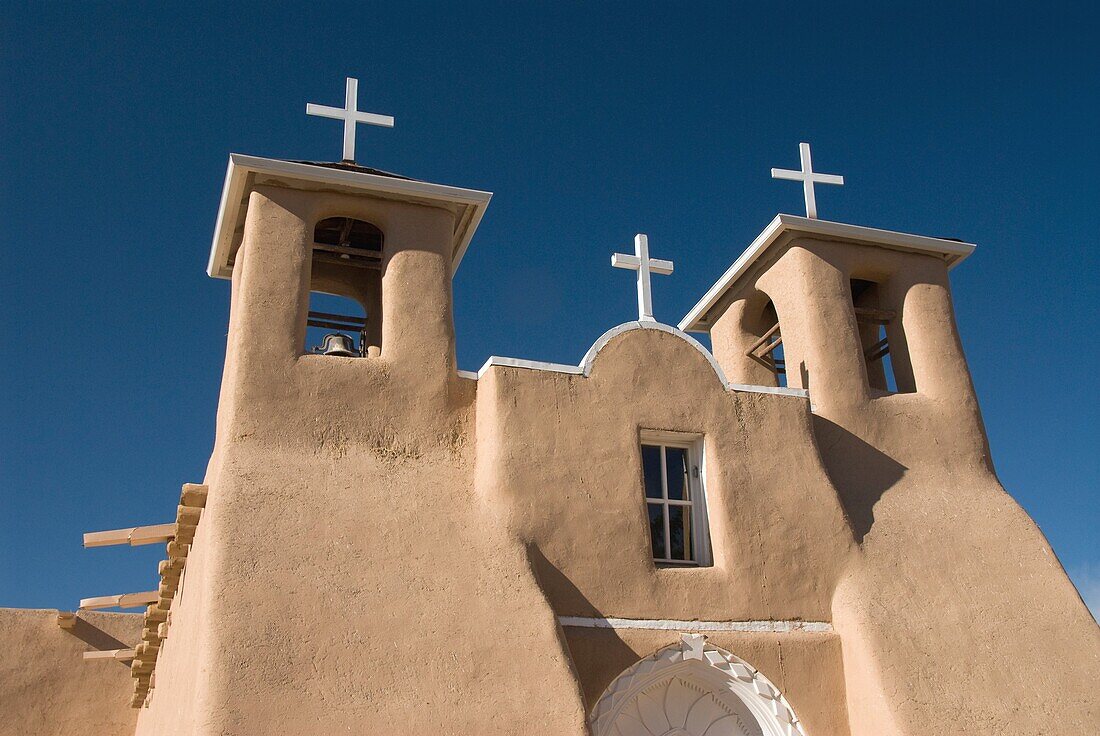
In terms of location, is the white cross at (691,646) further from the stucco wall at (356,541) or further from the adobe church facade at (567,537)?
the stucco wall at (356,541)

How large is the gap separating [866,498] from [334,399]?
206 inches

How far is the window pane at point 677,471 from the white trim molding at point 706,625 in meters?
1.32

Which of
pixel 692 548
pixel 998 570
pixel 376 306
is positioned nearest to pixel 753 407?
pixel 692 548

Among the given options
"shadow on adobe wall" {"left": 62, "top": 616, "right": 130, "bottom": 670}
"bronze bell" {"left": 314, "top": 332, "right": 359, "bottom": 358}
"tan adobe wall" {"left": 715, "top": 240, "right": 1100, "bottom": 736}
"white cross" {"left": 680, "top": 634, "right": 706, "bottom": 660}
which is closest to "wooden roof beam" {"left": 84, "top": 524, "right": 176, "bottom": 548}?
"bronze bell" {"left": 314, "top": 332, "right": 359, "bottom": 358}

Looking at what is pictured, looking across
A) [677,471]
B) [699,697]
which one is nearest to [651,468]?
[677,471]

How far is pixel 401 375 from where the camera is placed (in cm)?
1011

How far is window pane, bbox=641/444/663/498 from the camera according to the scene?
413 inches

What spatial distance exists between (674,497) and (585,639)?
1873mm

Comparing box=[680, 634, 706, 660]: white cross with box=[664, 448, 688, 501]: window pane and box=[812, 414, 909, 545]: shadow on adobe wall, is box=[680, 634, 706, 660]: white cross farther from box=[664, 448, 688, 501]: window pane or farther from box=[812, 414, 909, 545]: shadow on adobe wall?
box=[812, 414, 909, 545]: shadow on adobe wall

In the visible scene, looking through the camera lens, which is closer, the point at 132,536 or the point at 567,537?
the point at 567,537

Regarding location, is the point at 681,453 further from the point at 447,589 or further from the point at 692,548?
the point at 447,589

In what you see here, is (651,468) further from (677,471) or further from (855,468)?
(855,468)

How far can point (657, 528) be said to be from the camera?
1038 centimetres

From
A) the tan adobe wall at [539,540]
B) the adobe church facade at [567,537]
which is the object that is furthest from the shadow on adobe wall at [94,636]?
the tan adobe wall at [539,540]
